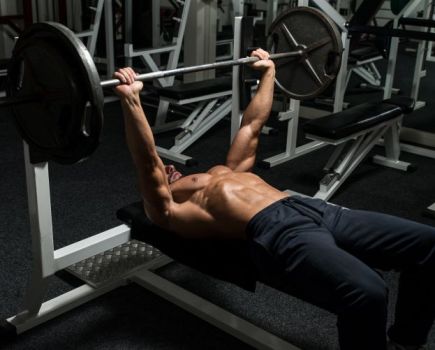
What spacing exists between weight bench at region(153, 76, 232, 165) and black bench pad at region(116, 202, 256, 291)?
5.89ft

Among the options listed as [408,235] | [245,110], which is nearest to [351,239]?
[408,235]

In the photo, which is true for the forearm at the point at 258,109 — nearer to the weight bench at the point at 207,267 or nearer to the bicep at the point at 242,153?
the bicep at the point at 242,153

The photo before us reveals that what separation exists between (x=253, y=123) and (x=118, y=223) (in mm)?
1035

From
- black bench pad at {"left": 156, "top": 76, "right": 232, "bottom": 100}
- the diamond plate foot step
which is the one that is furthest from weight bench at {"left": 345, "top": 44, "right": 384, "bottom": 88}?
the diamond plate foot step

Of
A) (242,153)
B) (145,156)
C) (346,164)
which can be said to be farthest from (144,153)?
(346,164)

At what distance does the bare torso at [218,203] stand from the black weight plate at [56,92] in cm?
48

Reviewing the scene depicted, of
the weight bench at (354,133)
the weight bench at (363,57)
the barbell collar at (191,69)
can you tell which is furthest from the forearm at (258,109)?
the weight bench at (363,57)

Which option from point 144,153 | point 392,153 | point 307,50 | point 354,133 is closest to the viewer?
point 144,153

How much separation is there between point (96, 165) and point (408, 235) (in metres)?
2.42

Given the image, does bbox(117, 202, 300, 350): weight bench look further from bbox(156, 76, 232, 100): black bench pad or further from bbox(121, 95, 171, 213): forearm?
bbox(156, 76, 232, 100): black bench pad

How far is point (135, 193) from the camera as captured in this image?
331 centimetres

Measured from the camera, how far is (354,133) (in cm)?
326

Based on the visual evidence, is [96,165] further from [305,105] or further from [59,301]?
[305,105]

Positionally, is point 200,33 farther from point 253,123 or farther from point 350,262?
point 350,262
